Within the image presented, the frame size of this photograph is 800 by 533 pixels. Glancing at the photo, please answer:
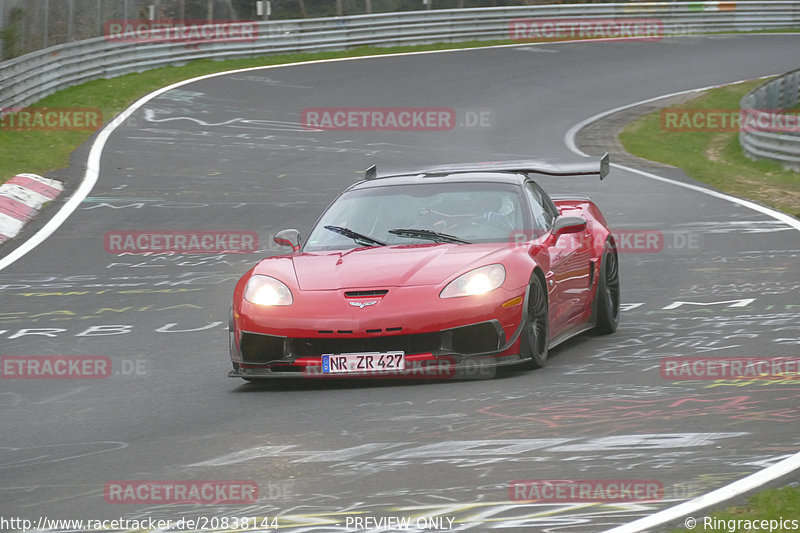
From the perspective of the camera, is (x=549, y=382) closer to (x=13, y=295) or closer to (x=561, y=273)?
(x=561, y=273)

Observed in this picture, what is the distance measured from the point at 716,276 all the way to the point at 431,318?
5.51 m

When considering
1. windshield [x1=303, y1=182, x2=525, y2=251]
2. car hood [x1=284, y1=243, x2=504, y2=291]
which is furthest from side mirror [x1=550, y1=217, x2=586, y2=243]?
car hood [x1=284, y1=243, x2=504, y2=291]

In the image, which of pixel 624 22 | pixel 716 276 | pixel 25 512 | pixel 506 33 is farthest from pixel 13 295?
pixel 624 22

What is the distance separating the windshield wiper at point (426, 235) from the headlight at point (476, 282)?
0.71 m

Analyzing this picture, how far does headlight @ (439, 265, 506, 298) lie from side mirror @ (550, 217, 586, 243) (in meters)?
1.08

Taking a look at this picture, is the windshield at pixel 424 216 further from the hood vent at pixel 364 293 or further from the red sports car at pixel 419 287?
the hood vent at pixel 364 293

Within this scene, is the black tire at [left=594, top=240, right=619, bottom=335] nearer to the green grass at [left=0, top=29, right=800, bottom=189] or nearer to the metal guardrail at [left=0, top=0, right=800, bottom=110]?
the green grass at [left=0, top=29, right=800, bottom=189]

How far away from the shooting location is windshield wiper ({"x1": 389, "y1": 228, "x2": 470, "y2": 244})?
9211 mm

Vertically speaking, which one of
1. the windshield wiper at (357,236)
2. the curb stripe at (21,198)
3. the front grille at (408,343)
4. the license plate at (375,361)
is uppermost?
the windshield wiper at (357,236)

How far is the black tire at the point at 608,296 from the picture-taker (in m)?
10.2

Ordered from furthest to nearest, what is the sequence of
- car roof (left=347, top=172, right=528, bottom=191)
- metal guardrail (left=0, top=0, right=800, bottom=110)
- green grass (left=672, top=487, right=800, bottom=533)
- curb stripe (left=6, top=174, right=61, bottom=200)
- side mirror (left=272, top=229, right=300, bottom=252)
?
metal guardrail (left=0, top=0, right=800, bottom=110), curb stripe (left=6, top=174, right=61, bottom=200), car roof (left=347, top=172, right=528, bottom=191), side mirror (left=272, top=229, right=300, bottom=252), green grass (left=672, top=487, right=800, bottom=533)

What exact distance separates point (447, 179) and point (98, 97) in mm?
20155

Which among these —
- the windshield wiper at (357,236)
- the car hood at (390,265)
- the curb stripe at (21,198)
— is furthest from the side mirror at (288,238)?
the curb stripe at (21,198)

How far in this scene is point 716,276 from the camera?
42.2 ft
